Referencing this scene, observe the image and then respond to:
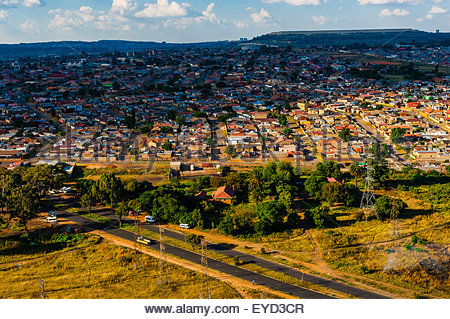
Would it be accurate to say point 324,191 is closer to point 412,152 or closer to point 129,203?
point 129,203

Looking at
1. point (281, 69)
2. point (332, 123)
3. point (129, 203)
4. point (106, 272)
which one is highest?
point (281, 69)

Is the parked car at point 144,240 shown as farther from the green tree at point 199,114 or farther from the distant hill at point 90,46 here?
the distant hill at point 90,46

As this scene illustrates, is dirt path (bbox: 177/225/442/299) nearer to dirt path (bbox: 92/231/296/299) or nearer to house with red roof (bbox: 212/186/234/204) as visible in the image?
dirt path (bbox: 92/231/296/299)

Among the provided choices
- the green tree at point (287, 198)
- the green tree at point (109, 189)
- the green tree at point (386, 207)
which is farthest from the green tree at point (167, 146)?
the green tree at point (386, 207)

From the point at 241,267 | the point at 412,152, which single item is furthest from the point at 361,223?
the point at 412,152

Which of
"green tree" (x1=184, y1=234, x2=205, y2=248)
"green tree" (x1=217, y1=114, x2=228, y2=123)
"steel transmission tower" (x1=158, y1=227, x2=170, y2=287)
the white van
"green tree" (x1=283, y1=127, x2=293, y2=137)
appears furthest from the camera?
"green tree" (x1=217, y1=114, x2=228, y2=123)

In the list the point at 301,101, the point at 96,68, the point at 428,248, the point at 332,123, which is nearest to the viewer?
the point at 428,248

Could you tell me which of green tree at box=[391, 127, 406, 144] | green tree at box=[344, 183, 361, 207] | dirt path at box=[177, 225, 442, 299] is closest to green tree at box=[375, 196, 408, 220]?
green tree at box=[344, 183, 361, 207]
